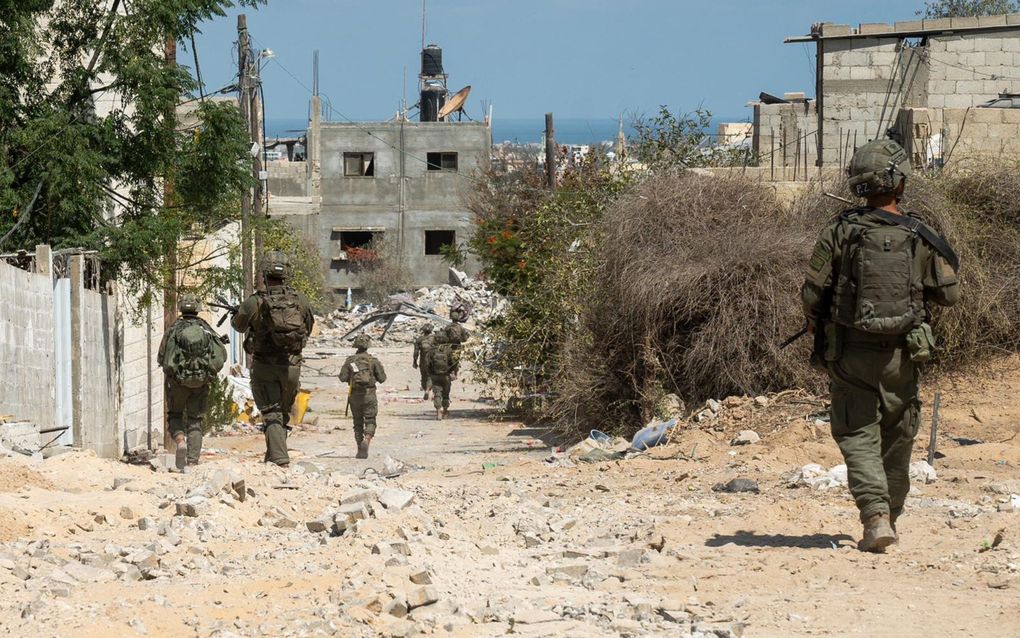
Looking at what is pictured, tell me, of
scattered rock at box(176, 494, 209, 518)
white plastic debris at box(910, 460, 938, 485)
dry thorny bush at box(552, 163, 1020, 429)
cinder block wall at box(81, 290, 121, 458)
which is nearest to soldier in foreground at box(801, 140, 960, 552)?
white plastic debris at box(910, 460, 938, 485)

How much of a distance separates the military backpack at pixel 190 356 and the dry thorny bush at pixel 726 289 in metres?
3.91

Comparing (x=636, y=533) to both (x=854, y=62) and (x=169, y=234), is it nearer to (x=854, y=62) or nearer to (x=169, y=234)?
(x=169, y=234)

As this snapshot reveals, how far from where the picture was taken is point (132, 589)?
5.79m

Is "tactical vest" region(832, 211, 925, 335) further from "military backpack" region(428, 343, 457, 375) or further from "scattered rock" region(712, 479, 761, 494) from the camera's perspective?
"military backpack" region(428, 343, 457, 375)

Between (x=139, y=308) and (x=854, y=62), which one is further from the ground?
(x=854, y=62)

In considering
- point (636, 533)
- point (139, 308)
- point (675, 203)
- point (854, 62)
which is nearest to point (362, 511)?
point (636, 533)

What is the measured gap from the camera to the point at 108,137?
1401cm

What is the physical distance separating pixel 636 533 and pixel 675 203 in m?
6.75

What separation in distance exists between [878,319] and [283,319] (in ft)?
18.3

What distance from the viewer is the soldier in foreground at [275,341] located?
1107 cm

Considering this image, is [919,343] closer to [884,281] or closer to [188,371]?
[884,281]

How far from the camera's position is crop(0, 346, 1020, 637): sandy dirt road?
5.52 m

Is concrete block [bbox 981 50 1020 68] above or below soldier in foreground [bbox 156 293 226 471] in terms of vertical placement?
above

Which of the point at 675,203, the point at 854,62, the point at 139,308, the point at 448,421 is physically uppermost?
the point at 854,62
